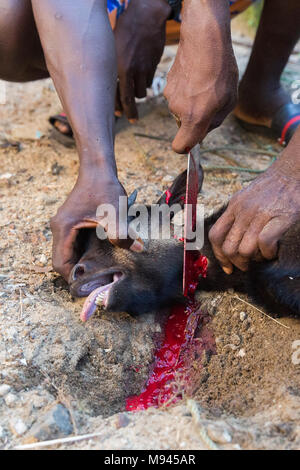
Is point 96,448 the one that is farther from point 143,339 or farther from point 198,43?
point 198,43

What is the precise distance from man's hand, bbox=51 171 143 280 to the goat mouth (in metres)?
0.18

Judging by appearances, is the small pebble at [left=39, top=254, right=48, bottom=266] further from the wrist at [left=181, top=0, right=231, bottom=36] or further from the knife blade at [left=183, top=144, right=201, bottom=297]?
the wrist at [left=181, top=0, right=231, bottom=36]

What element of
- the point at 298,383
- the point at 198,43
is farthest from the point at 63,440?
the point at 198,43

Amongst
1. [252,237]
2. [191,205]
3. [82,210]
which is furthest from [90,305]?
[252,237]

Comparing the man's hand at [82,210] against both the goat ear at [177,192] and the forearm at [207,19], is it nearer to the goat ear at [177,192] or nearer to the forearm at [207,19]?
the goat ear at [177,192]

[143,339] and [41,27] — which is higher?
[41,27]

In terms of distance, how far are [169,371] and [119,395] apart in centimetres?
28

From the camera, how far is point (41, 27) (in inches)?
98.7

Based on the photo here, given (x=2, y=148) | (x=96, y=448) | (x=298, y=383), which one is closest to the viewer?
(x=96, y=448)

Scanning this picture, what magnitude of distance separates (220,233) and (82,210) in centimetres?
58

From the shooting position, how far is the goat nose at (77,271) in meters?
2.27

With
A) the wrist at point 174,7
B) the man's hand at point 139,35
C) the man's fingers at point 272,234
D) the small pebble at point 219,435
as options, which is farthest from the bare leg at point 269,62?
the small pebble at point 219,435

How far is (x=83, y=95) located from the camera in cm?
237

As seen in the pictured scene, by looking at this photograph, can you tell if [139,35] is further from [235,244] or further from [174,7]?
[235,244]
